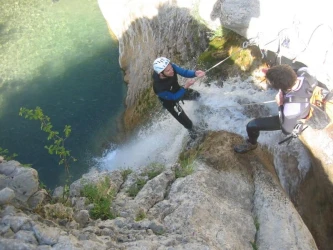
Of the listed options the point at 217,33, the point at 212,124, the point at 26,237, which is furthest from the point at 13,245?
the point at 217,33

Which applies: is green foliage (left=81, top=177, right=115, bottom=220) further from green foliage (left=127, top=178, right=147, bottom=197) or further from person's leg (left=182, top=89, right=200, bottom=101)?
person's leg (left=182, top=89, right=200, bottom=101)

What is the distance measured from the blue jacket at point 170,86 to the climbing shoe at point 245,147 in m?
1.73

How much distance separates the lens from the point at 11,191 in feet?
16.9

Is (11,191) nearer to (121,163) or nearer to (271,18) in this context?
(121,163)

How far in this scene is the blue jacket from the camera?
7.75m

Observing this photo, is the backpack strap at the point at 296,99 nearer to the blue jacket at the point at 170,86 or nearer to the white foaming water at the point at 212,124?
the blue jacket at the point at 170,86

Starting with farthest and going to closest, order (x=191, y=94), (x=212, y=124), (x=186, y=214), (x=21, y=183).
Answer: (x=191, y=94) < (x=212, y=124) < (x=186, y=214) < (x=21, y=183)

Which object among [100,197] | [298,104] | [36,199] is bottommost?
[100,197]

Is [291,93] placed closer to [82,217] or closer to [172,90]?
[172,90]

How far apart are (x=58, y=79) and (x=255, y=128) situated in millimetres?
10336

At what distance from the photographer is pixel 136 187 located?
7.21 metres

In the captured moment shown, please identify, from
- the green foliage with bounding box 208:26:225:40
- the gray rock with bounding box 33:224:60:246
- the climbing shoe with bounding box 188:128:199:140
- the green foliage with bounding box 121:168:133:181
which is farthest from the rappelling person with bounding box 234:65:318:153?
the gray rock with bounding box 33:224:60:246

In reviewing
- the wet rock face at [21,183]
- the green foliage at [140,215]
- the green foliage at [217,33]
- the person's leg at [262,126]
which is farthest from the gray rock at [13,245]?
the green foliage at [217,33]

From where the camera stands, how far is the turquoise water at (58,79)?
12.6 metres
